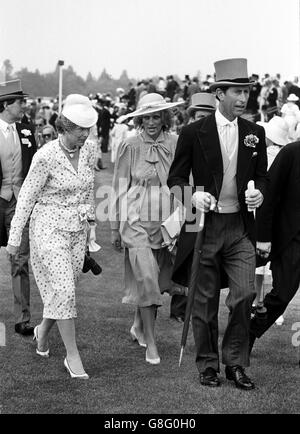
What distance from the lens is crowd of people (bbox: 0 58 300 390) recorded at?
260 inches

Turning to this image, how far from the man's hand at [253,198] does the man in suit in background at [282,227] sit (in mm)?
463

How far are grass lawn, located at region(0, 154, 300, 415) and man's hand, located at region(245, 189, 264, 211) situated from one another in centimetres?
129

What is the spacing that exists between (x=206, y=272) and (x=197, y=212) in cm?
56

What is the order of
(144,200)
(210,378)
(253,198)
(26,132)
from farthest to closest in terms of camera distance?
(26,132), (144,200), (210,378), (253,198)

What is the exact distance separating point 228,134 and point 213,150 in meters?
0.19

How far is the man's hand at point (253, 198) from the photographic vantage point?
20.7 ft

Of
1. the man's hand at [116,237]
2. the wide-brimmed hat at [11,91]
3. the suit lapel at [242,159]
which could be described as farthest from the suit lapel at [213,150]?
the wide-brimmed hat at [11,91]

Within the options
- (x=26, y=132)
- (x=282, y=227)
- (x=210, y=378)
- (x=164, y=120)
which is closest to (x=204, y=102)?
(x=164, y=120)

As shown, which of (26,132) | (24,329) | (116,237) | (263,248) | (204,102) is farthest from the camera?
(204,102)

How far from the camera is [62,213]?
22.9 feet

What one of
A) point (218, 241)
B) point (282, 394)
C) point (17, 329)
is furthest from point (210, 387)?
point (17, 329)

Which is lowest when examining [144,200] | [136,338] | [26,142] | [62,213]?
[136,338]

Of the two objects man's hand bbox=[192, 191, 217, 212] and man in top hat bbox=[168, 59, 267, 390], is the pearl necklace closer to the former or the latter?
man in top hat bbox=[168, 59, 267, 390]

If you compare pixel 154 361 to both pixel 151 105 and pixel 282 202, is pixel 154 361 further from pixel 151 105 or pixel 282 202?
pixel 151 105
